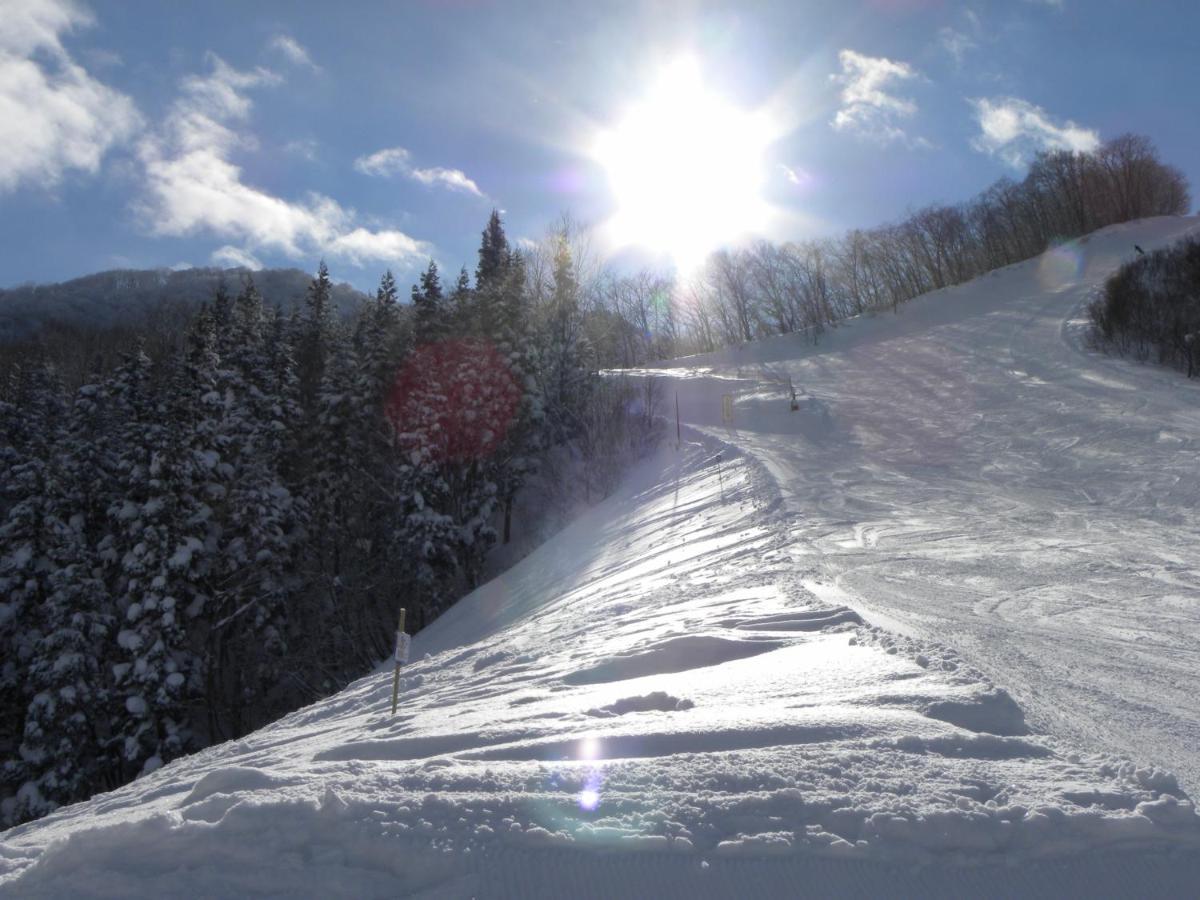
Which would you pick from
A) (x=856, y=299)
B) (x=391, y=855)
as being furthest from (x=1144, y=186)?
(x=391, y=855)

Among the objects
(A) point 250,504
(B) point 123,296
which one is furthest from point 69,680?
(B) point 123,296

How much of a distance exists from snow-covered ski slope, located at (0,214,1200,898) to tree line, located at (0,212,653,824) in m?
15.5

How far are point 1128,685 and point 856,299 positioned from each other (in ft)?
211

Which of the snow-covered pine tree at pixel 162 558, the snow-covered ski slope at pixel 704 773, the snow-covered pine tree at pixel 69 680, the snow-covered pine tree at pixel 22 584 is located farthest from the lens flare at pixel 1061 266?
the snow-covered pine tree at pixel 22 584

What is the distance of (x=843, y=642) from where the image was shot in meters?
6.11

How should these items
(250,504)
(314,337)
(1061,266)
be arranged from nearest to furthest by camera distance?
(250,504)
(314,337)
(1061,266)

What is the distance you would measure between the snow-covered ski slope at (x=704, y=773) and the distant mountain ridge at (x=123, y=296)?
64373 mm

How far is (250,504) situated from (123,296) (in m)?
80.7

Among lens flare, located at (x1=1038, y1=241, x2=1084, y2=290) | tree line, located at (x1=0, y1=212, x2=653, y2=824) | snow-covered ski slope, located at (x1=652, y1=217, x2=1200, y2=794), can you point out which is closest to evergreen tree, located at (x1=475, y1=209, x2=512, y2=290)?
tree line, located at (x1=0, y1=212, x2=653, y2=824)

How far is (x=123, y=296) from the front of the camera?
292ft

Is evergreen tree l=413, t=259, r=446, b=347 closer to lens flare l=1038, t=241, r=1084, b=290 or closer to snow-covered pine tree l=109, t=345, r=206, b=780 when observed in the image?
snow-covered pine tree l=109, t=345, r=206, b=780

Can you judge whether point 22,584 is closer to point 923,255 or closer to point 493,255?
point 493,255

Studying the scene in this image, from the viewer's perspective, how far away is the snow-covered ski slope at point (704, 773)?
9.98 ft

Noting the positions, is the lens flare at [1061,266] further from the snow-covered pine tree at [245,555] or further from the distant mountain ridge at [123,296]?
the distant mountain ridge at [123,296]
